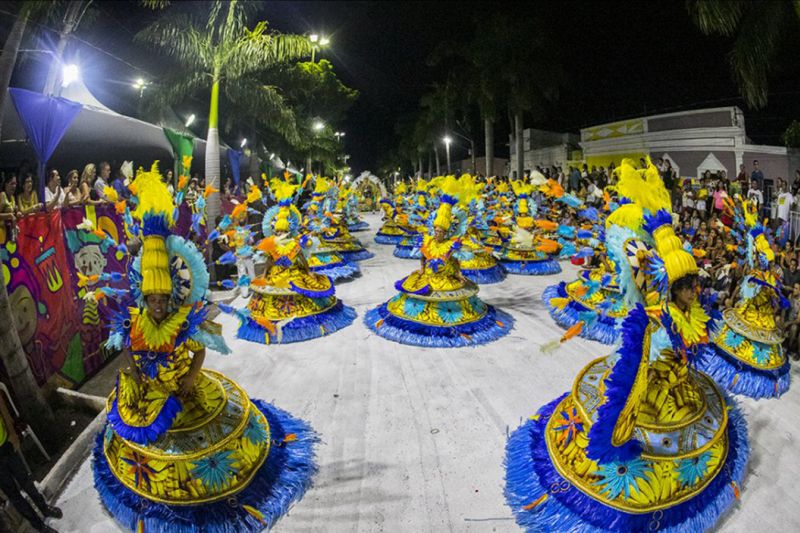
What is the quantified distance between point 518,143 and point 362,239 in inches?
283

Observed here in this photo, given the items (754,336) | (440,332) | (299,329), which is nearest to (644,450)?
(754,336)

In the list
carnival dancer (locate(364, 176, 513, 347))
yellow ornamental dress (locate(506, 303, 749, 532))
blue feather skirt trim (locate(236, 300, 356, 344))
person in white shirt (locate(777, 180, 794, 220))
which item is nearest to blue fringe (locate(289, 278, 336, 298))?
blue feather skirt trim (locate(236, 300, 356, 344))

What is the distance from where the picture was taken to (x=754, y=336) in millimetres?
4742

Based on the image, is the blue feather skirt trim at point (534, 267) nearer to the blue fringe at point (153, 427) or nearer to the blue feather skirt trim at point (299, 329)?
the blue feather skirt trim at point (299, 329)

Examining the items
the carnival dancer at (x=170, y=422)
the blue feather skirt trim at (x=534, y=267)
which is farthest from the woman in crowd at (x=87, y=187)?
the blue feather skirt trim at (x=534, y=267)

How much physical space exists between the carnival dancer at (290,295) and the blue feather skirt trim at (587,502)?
3764mm

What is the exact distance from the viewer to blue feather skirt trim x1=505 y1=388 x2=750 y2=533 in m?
2.73

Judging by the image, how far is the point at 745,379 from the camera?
471cm

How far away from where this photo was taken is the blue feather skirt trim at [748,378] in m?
4.61

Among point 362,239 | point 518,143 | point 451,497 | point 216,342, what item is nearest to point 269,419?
point 216,342

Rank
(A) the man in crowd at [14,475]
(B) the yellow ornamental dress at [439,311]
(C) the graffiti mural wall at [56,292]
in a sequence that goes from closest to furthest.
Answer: (A) the man in crowd at [14,475] < (C) the graffiti mural wall at [56,292] < (B) the yellow ornamental dress at [439,311]

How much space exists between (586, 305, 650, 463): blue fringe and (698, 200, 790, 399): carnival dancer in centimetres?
293

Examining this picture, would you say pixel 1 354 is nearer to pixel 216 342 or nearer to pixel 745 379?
pixel 216 342

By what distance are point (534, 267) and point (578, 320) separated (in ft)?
15.3
